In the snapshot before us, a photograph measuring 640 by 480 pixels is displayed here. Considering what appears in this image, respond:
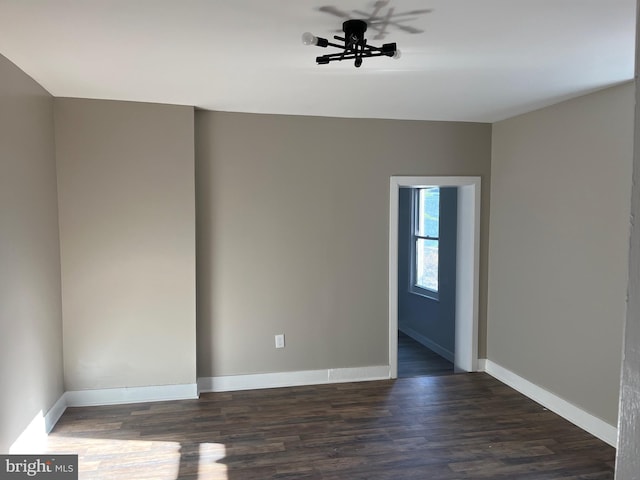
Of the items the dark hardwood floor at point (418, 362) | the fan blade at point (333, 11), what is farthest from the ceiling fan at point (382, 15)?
the dark hardwood floor at point (418, 362)

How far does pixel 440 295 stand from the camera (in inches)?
229

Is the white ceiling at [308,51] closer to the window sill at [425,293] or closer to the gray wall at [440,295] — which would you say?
the gray wall at [440,295]

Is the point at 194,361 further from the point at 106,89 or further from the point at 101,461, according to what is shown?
the point at 106,89

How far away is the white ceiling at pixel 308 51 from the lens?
2025 mm

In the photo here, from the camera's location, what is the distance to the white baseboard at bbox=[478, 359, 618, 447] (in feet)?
10.7

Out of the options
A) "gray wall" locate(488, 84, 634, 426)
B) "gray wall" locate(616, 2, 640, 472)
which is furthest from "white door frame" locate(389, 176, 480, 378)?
"gray wall" locate(616, 2, 640, 472)

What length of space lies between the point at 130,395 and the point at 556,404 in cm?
348

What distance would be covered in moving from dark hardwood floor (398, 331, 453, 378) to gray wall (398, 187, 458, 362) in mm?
121

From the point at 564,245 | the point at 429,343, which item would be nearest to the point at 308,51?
the point at 564,245

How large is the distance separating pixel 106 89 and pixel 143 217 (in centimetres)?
101

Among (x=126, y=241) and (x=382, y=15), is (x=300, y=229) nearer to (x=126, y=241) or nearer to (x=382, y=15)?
(x=126, y=241)

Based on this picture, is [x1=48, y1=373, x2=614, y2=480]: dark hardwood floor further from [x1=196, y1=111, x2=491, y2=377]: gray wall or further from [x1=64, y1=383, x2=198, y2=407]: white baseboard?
[x1=196, y1=111, x2=491, y2=377]: gray wall

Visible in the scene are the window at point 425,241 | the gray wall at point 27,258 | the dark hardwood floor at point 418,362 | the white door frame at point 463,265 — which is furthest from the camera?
the window at point 425,241

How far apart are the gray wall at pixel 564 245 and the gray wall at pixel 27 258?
385cm
